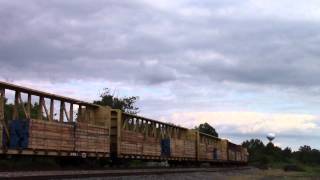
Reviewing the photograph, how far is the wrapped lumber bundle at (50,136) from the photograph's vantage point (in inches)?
820

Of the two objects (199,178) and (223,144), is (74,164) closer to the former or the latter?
(199,178)

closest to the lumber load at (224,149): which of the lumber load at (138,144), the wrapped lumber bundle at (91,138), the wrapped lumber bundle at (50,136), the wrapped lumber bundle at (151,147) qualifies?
the wrapped lumber bundle at (151,147)

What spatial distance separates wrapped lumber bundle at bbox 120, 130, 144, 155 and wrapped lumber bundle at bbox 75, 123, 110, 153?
196 cm

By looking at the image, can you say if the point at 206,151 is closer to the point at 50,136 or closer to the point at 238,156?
the point at 238,156

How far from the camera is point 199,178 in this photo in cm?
2859

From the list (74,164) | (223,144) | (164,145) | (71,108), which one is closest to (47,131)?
(71,108)

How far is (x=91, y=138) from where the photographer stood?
2616 cm

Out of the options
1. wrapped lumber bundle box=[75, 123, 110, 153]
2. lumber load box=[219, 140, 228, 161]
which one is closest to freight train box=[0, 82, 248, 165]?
wrapped lumber bundle box=[75, 123, 110, 153]

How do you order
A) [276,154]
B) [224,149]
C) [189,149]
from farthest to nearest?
[276,154]
[224,149]
[189,149]

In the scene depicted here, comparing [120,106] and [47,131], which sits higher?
[120,106]

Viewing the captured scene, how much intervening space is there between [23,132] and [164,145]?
1842 cm

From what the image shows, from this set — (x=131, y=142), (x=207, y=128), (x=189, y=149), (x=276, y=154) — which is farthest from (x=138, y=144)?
(x=276, y=154)

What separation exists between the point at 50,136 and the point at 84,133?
3305mm

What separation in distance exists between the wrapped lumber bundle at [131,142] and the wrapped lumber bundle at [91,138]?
1955 millimetres
